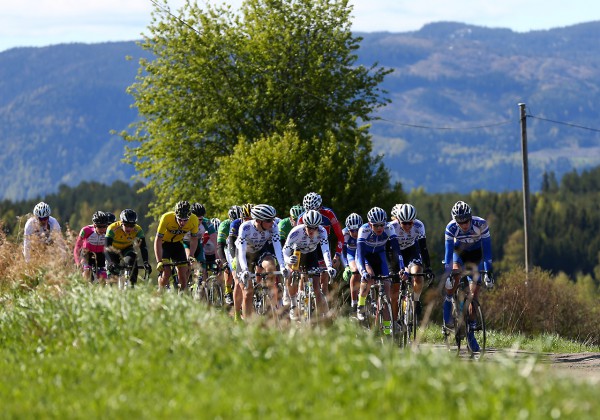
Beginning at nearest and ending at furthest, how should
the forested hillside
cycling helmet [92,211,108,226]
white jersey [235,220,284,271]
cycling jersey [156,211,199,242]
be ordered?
white jersey [235,220,284,271], cycling jersey [156,211,199,242], cycling helmet [92,211,108,226], the forested hillside

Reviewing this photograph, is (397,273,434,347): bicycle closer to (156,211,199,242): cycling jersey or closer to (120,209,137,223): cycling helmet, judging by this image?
(156,211,199,242): cycling jersey

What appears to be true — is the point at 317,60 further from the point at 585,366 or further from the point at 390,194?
the point at 585,366

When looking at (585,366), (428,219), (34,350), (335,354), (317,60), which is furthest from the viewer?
(428,219)

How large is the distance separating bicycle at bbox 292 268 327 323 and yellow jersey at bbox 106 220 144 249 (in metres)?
2.80

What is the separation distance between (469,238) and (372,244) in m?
1.41

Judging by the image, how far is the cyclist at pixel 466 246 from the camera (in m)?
15.1

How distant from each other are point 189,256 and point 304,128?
32.8 meters

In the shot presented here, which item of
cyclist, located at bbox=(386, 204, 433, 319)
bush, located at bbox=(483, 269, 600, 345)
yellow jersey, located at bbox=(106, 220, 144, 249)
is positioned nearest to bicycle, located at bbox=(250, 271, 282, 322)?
cyclist, located at bbox=(386, 204, 433, 319)

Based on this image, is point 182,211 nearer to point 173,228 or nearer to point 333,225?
point 173,228

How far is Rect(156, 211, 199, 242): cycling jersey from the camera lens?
18.3m

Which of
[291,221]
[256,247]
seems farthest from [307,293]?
[291,221]

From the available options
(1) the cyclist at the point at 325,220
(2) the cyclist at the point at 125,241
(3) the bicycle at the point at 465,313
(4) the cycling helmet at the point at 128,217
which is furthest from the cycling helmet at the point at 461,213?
(4) the cycling helmet at the point at 128,217

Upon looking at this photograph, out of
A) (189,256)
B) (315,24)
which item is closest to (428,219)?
Result: (315,24)

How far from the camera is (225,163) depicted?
47.4 m
